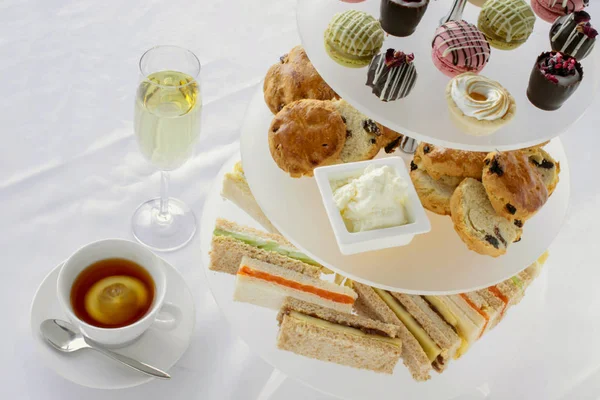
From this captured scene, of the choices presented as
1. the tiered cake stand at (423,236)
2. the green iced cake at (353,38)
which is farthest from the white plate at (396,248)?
the green iced cake at (353,38)

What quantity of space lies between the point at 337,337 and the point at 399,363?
0.65ft

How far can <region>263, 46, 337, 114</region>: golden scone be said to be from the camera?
149cm

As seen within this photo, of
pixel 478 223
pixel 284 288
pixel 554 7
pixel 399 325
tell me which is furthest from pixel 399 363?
pixel 554 7

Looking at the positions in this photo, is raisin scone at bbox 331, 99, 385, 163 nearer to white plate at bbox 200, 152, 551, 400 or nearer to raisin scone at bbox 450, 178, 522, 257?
raisin scone at bbox 450, 178, 522, 257

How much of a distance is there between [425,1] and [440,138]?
10.1 inches

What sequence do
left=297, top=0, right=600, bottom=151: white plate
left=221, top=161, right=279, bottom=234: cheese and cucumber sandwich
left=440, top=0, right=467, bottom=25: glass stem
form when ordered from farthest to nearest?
1. left=221, top=161, right=279, bottom=234: cheese and cucumber sandwich
2. left=440, top=0, right=467, bottom=25: glass stem
3. left=297, top=0, right=600, bottom=151: white plate

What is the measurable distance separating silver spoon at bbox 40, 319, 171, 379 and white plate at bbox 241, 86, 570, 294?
441mm

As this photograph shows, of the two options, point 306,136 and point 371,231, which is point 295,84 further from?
point 371,231

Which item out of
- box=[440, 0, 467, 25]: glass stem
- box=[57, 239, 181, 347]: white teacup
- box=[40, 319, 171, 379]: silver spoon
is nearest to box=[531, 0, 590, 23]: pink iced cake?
box=[440, 0, 467, 25]: glass stem

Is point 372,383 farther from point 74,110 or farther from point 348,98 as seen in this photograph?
point 74,110

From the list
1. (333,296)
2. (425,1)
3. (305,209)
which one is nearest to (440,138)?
(425,1)

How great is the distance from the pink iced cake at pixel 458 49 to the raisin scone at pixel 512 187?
0.23 m

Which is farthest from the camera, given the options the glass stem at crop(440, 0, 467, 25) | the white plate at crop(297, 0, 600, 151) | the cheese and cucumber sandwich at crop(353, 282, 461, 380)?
the cheese and cucumber sandwich at crop(353, 282, 461, 380)

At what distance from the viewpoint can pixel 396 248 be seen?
138 cm
